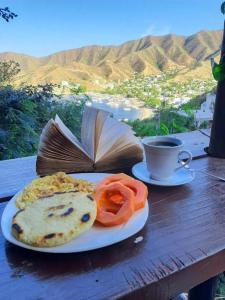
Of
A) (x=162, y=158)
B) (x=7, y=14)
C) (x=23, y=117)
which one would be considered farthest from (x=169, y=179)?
(x=7, y=14)

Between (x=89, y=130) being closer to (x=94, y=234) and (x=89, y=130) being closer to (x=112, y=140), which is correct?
(x=112, y=140)

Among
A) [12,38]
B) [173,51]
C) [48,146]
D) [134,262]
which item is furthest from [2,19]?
[134,262]

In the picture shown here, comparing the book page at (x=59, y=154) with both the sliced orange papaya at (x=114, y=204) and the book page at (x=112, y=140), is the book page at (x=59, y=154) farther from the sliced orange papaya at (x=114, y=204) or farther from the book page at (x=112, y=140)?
the sliced orange papaya at (x=114, y=204)

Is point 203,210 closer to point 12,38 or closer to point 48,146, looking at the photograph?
point 48,146

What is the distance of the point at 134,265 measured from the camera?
1.40 ft

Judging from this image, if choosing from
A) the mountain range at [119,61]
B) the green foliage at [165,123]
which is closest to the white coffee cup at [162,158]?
the green foliage at [165,123]

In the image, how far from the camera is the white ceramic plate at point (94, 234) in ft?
1.43

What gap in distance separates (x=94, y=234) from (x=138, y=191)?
0.14m

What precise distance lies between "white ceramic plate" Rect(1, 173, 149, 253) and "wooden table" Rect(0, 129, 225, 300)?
1cm

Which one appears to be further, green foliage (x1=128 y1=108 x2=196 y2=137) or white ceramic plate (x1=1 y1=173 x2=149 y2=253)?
green foliage (x1=128 y1=108 x2=196 y2=137)

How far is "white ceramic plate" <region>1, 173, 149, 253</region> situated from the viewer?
436 mm

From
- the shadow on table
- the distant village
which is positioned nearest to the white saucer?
the shadow on table

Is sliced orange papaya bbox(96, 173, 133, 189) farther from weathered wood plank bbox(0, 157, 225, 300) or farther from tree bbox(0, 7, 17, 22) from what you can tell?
tree bbox(0, 7, 17, 22)

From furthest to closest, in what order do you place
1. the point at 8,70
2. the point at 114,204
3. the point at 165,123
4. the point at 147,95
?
the point at 8,70, the point at 147,95, the point at 165,123, the point at 114,204
